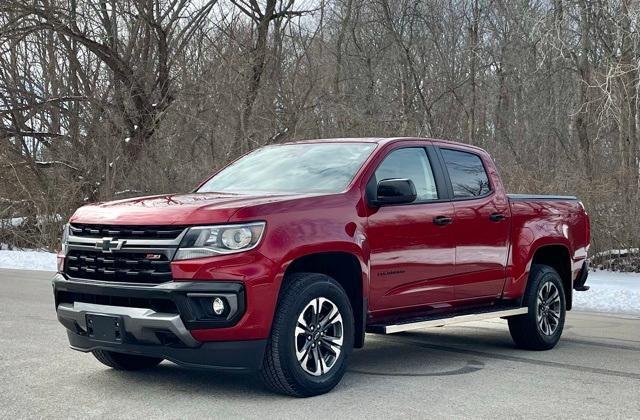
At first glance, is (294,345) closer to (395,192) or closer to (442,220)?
(395,192)

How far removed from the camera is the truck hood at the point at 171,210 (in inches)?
229

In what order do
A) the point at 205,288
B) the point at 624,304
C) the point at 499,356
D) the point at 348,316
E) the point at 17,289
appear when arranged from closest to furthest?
the point at 205,288 → the point at 348,316 → the point at 499,356 → the point at 624,304 → the point at 17,289

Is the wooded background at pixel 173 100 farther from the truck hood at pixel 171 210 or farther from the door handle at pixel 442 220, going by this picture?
the truck hood at pixel 171 210

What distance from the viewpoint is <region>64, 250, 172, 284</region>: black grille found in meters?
5.80

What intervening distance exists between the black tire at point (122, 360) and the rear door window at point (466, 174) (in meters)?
3.03

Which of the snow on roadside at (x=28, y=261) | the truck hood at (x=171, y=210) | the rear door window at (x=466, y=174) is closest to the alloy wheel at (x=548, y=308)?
the rear door window at (x=466, y=174)

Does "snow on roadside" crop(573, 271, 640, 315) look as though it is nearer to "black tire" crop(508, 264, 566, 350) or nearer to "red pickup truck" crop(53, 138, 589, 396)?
"black tire" crop(508, 264, 566, 350)

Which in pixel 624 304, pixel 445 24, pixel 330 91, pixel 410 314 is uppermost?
pixel 445 24

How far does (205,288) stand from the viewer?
5652 mm

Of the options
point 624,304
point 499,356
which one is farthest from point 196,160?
point 499,356

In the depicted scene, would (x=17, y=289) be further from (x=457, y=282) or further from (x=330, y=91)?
(x=330, y=91)

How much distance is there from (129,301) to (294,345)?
1152 mm

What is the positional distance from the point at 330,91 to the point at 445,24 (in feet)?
26.5

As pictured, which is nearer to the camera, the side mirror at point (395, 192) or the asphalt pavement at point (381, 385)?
the asphalt pavement at point (381, 385)
